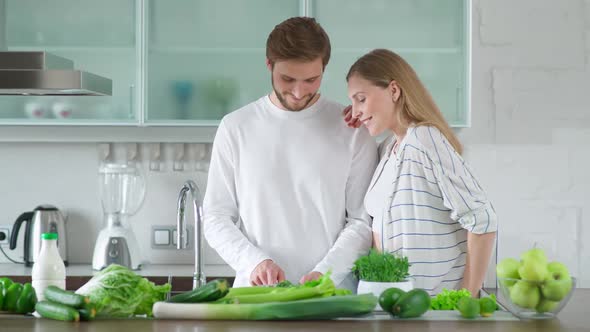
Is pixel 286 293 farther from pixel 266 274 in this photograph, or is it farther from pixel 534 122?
pixel 534 122

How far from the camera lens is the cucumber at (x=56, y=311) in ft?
6.25

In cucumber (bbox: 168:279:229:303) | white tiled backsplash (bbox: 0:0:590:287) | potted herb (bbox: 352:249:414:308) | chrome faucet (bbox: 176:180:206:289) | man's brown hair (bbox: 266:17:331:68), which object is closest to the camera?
cucumber (bbox: 168:279:229:303)

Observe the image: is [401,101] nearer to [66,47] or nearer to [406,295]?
[406,295]

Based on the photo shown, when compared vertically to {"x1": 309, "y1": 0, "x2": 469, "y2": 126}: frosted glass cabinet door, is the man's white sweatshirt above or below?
below

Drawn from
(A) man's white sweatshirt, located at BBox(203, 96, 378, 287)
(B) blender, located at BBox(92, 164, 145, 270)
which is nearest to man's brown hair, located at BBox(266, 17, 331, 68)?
(A) man's white sweatshirt, located at BBox(203, 96, 378, 287)

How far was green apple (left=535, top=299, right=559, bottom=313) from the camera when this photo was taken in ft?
6.34

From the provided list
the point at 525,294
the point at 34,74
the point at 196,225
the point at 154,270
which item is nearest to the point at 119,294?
the point at 525,294

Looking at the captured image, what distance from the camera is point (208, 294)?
1.96 m

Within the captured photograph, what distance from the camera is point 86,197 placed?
410cm

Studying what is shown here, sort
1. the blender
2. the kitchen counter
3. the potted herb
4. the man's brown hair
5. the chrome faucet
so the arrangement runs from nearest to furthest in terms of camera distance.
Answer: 1. the kitchen counter
2. the potted herb
3. the man's brown hair
4. the chrome faucet
5. the blender

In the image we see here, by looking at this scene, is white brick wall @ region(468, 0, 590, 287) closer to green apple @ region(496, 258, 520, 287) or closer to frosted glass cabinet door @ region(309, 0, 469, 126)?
frosted glass cabinet door @ region(309, 0, 469, 126)

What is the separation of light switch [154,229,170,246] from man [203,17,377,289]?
4.05ft

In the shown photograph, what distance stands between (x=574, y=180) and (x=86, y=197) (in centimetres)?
223

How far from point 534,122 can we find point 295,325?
2.42 meters
